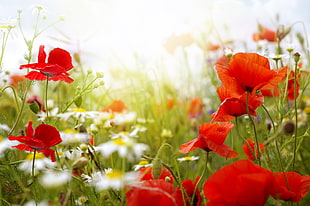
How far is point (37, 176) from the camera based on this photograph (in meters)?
0.62

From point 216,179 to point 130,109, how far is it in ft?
3.92

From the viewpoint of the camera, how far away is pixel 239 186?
1.28 ft

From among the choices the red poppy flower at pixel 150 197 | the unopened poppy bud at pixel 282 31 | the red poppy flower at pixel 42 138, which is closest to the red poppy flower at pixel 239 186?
the red poppy flower at pixel 150 197

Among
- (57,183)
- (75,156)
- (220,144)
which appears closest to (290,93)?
(220,144)

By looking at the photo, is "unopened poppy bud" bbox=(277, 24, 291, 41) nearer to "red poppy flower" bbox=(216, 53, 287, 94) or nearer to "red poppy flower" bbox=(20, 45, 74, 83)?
"red poppy flower" bbox=(216, 53, 287, 94)

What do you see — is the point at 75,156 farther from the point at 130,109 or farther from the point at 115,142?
the point at 130,109

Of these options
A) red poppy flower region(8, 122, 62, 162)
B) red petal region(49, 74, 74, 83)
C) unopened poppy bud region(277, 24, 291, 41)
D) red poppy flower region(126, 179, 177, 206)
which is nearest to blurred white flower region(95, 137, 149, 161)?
red poppy flower region(126, 179, 177, 206)

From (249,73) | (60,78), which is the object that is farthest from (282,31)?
(60,78)

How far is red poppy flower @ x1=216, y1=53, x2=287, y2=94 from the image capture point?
0.50 meters

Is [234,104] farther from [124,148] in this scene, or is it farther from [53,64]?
[53,64]

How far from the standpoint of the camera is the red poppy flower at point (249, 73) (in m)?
0.50

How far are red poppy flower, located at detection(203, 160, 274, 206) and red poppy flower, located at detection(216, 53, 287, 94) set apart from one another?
0.14 metres

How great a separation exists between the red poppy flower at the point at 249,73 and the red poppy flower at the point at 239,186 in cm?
14

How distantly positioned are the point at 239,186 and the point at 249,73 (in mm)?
176
